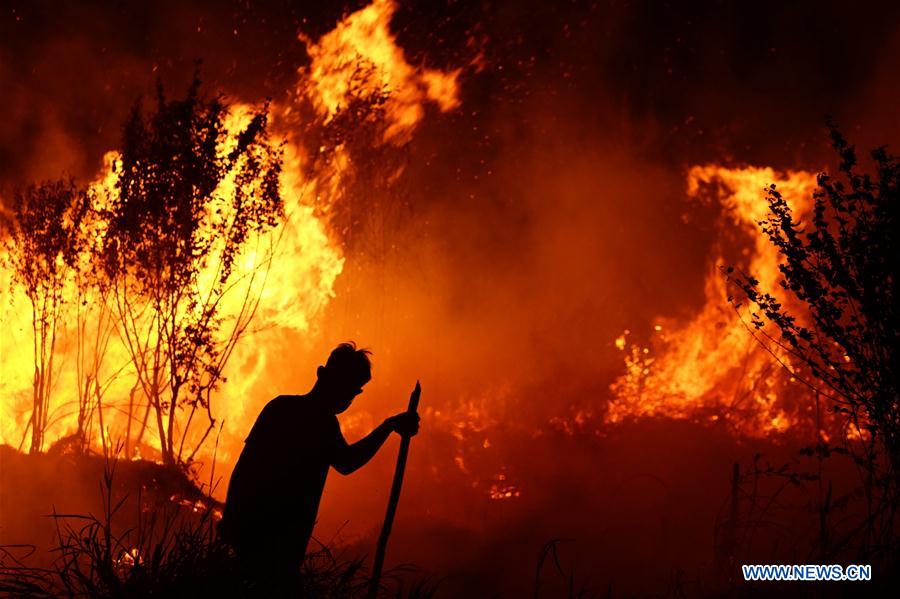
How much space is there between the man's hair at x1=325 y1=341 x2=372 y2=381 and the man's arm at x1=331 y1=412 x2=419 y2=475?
334 millimetres

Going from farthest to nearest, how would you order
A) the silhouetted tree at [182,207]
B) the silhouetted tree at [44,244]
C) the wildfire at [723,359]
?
the wildfire at [723,359] < the silhouetted tree at [44,244] < the silhouetted tree at [182,207]

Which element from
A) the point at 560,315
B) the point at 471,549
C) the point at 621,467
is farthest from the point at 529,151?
the point at 471,549

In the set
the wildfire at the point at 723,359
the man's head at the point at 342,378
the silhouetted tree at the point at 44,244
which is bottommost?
the man's head at the point at 342,378

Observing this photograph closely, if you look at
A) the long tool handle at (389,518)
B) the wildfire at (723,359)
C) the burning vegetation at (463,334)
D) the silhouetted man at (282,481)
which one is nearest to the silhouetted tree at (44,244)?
the burning vegetation at (463,334)

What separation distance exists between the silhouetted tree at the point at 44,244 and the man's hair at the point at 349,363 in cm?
991

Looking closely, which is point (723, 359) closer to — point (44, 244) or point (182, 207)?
point (182, 207)

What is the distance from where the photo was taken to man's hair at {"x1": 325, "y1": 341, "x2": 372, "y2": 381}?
→ 14.1 ft

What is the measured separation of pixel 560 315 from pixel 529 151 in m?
6.07

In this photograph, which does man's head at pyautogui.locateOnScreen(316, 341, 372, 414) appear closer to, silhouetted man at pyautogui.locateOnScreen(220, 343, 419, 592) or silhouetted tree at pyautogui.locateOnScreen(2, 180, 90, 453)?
silhouetted man at pyautogui.locateOnScreen(220, 343, 419, 592)

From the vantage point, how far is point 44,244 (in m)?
12.8

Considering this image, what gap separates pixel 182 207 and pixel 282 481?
26.6ft

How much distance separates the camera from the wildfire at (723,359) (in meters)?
17.5

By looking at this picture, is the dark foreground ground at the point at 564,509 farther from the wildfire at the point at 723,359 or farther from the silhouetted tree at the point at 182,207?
the silhouetted tree at the point at 182,207

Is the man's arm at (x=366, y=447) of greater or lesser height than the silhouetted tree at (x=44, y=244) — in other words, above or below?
below
